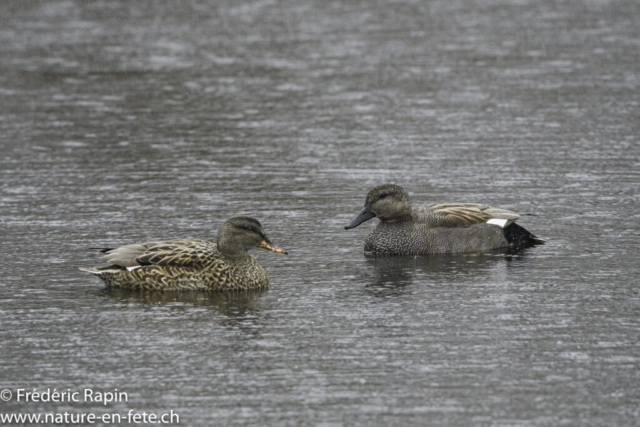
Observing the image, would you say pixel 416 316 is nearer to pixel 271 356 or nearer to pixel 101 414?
pixel 271 356

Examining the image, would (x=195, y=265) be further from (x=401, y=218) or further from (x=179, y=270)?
(x=401, y=218)

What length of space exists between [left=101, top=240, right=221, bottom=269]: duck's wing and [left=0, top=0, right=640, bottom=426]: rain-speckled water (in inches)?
16.9

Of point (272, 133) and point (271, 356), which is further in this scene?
point (272, 133)

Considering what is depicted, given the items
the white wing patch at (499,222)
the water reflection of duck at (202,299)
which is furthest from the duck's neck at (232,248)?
the white wing patch at (499,222)

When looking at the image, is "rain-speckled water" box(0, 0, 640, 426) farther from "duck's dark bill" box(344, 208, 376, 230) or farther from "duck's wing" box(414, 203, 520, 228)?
"duck's wing" box(414, 203, 520, 228)

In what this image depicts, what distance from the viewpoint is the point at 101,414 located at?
9.10 meters

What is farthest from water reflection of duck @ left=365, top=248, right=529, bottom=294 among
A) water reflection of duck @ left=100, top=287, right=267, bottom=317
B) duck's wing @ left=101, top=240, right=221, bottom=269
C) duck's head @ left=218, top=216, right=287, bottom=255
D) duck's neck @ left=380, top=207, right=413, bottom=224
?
duck's wing @ left=101, top=240, right=221, bottom=269

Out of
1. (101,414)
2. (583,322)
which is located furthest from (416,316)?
(101,414)

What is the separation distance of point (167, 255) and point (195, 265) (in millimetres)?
353

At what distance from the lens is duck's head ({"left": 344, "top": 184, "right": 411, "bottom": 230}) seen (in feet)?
49.0

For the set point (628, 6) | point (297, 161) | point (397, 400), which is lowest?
point (397, 400)

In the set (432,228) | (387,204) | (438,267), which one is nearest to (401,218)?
(387,204)

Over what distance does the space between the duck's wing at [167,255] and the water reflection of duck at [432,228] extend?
8.03 feet

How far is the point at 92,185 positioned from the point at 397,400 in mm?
10167
